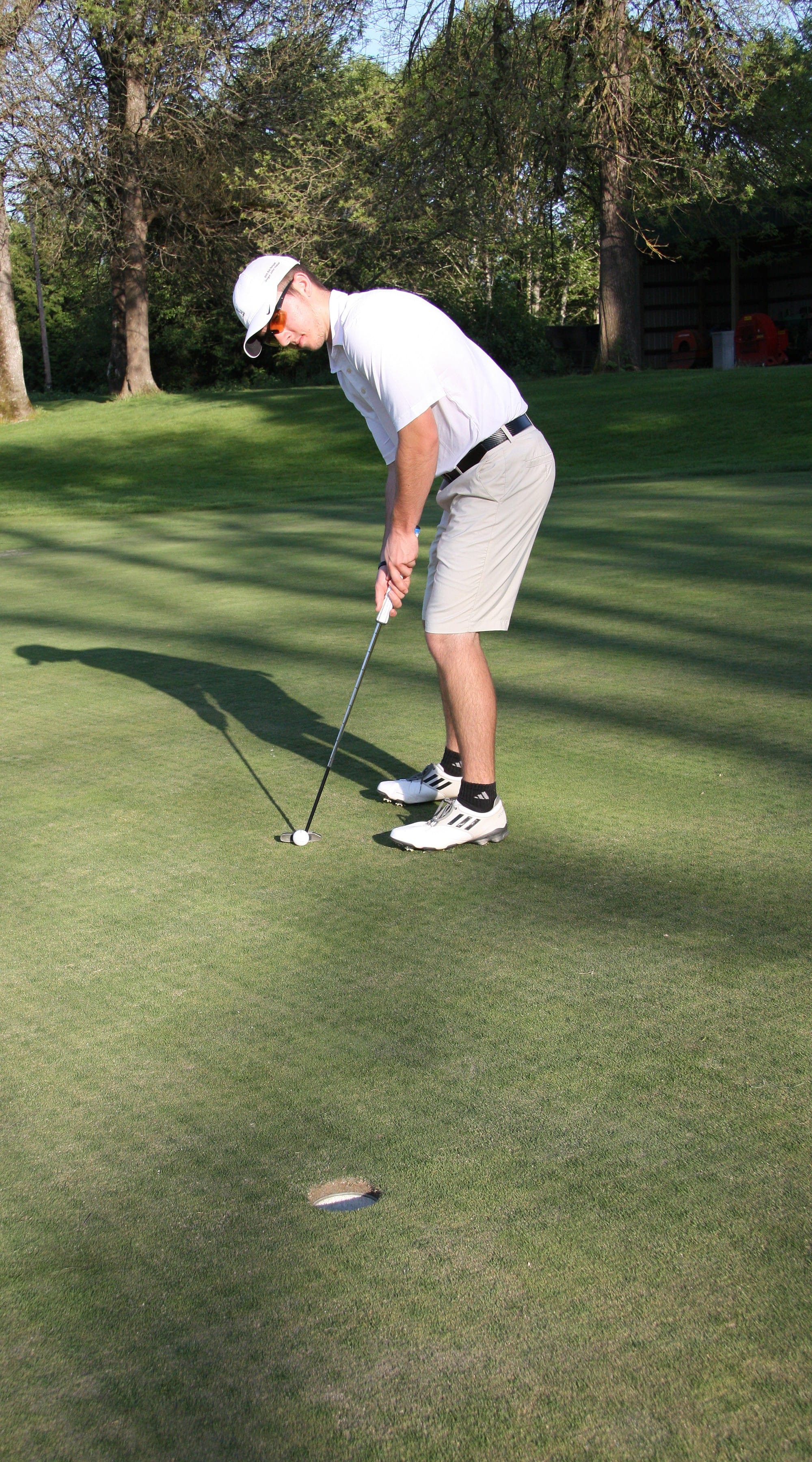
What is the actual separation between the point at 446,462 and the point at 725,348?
80.0 ft

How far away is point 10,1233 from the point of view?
190 cm

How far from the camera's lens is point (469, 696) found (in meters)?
3.59

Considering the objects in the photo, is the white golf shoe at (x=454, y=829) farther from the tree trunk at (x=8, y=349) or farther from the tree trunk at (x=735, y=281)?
the tree trunk at (x=735, y=281)

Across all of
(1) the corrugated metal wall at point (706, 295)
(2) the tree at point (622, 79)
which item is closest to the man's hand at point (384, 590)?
(2) the tree at point (622, 79)

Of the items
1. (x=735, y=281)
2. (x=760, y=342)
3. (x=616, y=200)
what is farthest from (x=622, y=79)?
(x=735, y=281)

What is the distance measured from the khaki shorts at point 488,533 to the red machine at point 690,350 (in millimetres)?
26328

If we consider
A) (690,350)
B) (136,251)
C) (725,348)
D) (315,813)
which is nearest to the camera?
(315,813)

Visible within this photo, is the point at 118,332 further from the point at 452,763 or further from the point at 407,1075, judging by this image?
the point at 407,1075

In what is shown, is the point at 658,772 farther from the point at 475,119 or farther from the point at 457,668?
the point at 475,119

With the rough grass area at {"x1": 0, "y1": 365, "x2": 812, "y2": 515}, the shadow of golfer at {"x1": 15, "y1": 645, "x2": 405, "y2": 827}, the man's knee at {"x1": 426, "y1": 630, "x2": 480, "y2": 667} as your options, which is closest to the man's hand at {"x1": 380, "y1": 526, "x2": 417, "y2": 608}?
the man's knee at {"x1": 426, "y1": 630, "x2": 480, "y2": 667}

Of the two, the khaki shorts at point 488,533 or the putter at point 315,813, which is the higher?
the khaki shorts at point 488,533

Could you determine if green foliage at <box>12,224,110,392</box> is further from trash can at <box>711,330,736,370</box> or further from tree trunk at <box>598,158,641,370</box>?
tree trunk at <box>598,158,641,370</box>

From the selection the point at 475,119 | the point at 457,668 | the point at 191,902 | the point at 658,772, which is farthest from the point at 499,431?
the point at 475,119

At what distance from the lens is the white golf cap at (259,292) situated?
3.26 m
